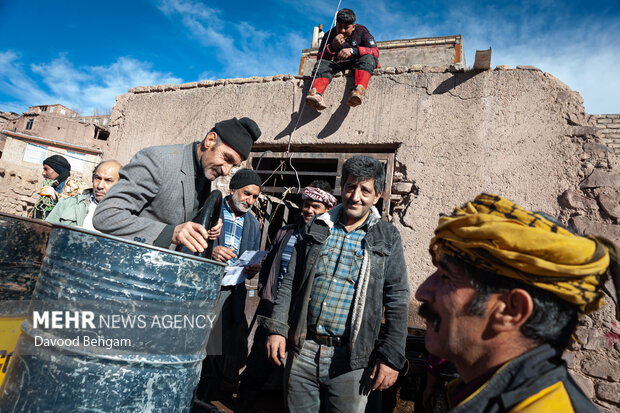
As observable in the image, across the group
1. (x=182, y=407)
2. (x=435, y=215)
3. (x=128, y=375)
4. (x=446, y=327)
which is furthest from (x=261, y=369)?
(x=435, y=215)

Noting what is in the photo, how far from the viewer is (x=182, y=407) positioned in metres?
1.46

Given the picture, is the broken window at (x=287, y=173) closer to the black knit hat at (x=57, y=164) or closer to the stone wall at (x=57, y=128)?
the black knit hat at (x=57, y=164)

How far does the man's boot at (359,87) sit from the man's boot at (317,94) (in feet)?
1.06

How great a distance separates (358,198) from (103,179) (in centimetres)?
255

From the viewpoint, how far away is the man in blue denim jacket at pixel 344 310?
1.92 meters

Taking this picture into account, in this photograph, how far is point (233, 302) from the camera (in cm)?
320

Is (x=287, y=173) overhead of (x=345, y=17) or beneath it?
beneath

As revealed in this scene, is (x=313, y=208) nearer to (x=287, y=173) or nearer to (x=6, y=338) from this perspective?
(x=287, y=173)

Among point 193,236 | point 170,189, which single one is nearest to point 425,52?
point 170,189

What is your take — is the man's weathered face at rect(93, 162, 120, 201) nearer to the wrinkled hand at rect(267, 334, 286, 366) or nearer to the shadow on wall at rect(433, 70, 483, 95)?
the wrinkled hand at rect(267, 334, 286, 366)

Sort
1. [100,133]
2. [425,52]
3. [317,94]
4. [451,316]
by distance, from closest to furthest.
→ [451,316]
[317,94]
[425,52]
[100,133]

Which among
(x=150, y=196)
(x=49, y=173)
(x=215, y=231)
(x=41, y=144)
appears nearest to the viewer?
(x=150, y=196)

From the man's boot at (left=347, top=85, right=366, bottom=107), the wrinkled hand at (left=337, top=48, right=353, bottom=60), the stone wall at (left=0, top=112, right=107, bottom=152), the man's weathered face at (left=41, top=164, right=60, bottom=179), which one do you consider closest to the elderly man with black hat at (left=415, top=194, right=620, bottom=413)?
the man's boot at (left=347, top=85, right=366, bottom=107)

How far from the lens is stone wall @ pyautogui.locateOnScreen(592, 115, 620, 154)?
3389 mm
